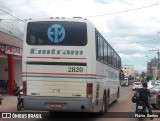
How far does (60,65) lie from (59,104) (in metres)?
1.36

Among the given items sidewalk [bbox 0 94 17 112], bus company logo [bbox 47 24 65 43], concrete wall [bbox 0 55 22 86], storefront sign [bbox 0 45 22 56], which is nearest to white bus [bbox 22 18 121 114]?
bus company logo [bbox 47 24 65 43]

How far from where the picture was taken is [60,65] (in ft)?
44.5

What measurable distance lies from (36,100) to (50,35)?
235cm

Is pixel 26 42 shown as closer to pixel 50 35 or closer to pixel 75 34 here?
pixel 50 35

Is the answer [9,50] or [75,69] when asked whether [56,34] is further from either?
[9,50]

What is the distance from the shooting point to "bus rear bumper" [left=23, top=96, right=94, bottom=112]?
13.2m

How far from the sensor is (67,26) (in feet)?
45.2

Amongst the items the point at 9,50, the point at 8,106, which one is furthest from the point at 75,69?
the point at 9,50

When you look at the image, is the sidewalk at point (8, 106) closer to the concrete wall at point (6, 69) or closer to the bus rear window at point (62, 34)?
the bus rear window at point (62, 34)

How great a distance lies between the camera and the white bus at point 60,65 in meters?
13.4

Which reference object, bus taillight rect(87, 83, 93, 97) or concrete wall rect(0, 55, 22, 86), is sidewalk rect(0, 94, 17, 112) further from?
concrete wall rect(0, 55, 22, 86)

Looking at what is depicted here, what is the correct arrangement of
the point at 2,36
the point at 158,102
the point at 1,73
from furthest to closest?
the point at 1,73 → the point at 2,36 → the point at 158,102

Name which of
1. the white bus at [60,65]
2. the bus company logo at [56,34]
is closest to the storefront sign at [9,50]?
the white bus at [60,65]

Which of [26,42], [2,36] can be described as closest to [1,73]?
[2,36]
